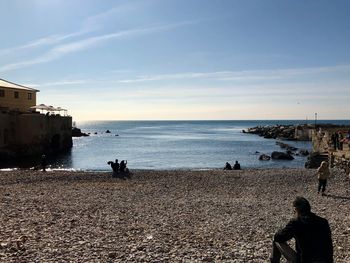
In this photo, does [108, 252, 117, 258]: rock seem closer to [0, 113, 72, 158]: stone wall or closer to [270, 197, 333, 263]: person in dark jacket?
[270, 197, 333, 263]: person in dark jacket

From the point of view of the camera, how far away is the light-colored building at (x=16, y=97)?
52000 mm

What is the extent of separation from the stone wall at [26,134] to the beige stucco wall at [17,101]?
3.80 meters

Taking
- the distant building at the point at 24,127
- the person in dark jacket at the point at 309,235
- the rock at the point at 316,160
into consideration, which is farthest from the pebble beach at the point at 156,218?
the distant building at the point at 24,127

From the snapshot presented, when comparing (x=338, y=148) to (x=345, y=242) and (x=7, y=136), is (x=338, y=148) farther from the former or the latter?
(x=7, y=136)

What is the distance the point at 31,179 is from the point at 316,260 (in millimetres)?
23782

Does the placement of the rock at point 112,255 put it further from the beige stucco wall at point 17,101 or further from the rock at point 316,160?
the beige stucco wall at point 17,101

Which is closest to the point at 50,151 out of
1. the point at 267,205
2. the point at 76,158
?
the point at 76,158

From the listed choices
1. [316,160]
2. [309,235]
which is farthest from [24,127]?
[309,235]

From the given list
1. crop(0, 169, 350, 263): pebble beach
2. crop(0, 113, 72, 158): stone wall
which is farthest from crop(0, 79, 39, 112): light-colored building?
crop(0, 169, 350, 263): pebble beach

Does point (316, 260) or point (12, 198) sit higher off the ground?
point (316, 260)

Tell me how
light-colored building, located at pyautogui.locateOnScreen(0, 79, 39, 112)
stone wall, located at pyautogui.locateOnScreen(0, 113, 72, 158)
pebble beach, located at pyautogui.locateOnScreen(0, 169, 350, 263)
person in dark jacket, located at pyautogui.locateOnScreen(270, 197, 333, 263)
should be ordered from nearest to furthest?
→ 1. person in dark jacket, located at pyautogui.locateOnScreen(270, 197, 333, 263)
2. pebble beach, located at pyautogui.locateOnScreen(0, 169, 350, 263)
3. stone wall, located at pyautogui.locateOnScreen(0, 113, 72, 158)
4. light-colored building, located at pyautogui.locateOnScreen(0, 79, 39, 112)

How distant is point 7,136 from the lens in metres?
46.9

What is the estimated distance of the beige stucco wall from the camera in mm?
52303

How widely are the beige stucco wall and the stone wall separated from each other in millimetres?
3797
